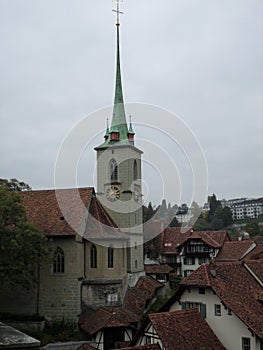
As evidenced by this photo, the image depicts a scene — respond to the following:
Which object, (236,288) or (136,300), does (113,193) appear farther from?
(236,288)

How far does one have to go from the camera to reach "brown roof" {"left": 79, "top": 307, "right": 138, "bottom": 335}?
109 feet

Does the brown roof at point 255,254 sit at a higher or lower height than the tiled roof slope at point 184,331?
higher

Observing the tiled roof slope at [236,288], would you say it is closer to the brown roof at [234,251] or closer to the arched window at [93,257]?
the arched window at [93,257]

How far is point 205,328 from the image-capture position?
24.5 m

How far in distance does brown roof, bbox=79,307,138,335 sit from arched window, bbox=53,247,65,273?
405 centimetres

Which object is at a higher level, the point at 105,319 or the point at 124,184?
the point at 124,184

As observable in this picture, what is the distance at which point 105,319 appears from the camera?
111 ft

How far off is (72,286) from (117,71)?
23.1 meters

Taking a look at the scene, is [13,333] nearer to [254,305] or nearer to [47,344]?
[254,305]

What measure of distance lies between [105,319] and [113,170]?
51.2 ft

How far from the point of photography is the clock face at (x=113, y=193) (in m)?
44.7

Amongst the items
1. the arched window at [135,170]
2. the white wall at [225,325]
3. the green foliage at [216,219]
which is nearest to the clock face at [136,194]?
the arched window at [135,170]

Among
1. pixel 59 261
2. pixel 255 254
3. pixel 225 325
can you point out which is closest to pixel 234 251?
pixel 255 254

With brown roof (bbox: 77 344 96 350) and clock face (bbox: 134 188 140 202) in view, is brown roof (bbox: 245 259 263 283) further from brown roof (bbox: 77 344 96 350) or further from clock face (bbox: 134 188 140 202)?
clock face (bbox: 134 188 140 202)
